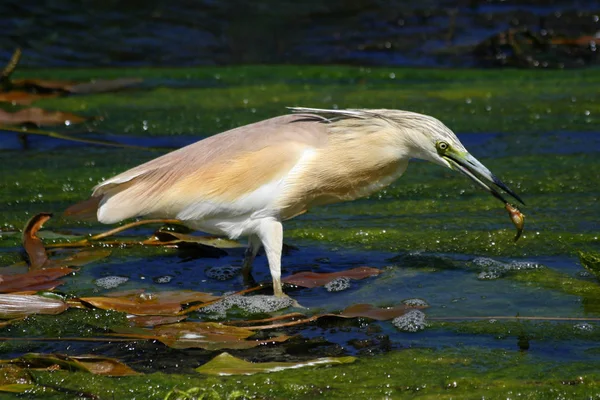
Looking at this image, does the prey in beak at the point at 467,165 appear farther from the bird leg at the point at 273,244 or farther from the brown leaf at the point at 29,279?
Answer: the brown leaf at the point at 29,279

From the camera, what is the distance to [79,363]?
A: 3.43 metres

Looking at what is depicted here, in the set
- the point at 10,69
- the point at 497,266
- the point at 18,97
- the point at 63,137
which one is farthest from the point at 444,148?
the point at 18,97

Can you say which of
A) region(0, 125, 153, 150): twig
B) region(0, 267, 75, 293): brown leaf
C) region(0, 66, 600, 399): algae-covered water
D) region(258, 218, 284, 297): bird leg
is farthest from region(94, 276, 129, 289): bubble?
region(0, 125, 153, 150): twig

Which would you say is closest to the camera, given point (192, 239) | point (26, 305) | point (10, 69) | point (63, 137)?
point (26, 305)

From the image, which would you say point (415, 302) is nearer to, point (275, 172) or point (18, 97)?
point (275, 172)

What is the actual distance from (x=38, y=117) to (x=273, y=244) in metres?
2.87

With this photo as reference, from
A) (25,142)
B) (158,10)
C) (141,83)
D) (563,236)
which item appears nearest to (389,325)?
(563,236)

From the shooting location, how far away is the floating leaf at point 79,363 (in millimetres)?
3438

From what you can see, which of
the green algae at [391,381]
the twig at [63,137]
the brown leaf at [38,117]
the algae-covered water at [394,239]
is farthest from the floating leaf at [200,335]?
the brown leaf at [38,117]

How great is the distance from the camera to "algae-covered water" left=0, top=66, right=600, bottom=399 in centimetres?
345

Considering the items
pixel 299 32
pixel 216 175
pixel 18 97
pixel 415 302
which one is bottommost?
pixel 415 302

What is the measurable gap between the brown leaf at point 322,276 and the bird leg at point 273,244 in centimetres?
16

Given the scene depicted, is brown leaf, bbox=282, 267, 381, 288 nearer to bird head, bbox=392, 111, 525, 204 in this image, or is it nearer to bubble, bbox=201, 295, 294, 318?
bubble, bbox=201, 295, 294, 318

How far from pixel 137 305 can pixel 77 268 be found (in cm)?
60
